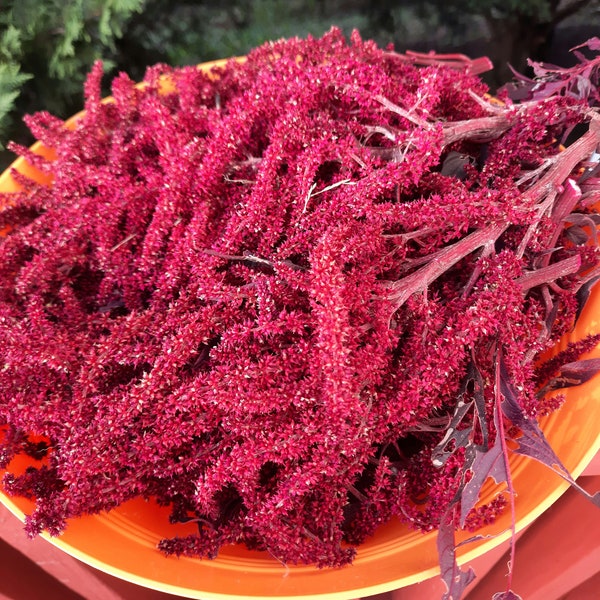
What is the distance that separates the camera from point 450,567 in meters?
0.58

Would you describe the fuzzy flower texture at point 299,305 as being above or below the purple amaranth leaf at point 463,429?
above

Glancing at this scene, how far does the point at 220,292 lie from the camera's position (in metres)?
0.59

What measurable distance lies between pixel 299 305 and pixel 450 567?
1.06 feet

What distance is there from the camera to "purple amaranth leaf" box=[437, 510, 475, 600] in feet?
1.89

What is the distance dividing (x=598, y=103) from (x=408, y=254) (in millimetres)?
431

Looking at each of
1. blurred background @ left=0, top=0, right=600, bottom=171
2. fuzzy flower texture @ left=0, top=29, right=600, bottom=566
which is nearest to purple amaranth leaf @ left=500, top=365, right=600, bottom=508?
fuzzy flower texture @ left=0, top=29, right=600, bottom=566

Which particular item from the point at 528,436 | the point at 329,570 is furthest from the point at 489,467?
the point at 329,570

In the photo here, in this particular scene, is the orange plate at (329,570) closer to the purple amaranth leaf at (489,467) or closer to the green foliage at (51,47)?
the purple amaranth leaf at (489,467)

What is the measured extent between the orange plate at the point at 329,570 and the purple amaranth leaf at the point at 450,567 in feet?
0.18

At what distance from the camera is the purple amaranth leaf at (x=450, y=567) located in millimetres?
575

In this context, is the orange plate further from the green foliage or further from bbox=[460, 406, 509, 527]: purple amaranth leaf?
the green foliage

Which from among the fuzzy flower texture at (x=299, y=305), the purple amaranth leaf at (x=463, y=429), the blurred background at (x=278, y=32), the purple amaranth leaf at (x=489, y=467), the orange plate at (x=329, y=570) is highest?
the blurred background at (x=278, y=32)

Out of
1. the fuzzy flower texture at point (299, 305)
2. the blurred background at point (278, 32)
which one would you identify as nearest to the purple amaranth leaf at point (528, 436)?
the fuzzy flower texture at point (299, 305)

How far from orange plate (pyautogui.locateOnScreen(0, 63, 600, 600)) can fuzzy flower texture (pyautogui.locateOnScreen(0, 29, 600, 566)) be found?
0.03 meters
